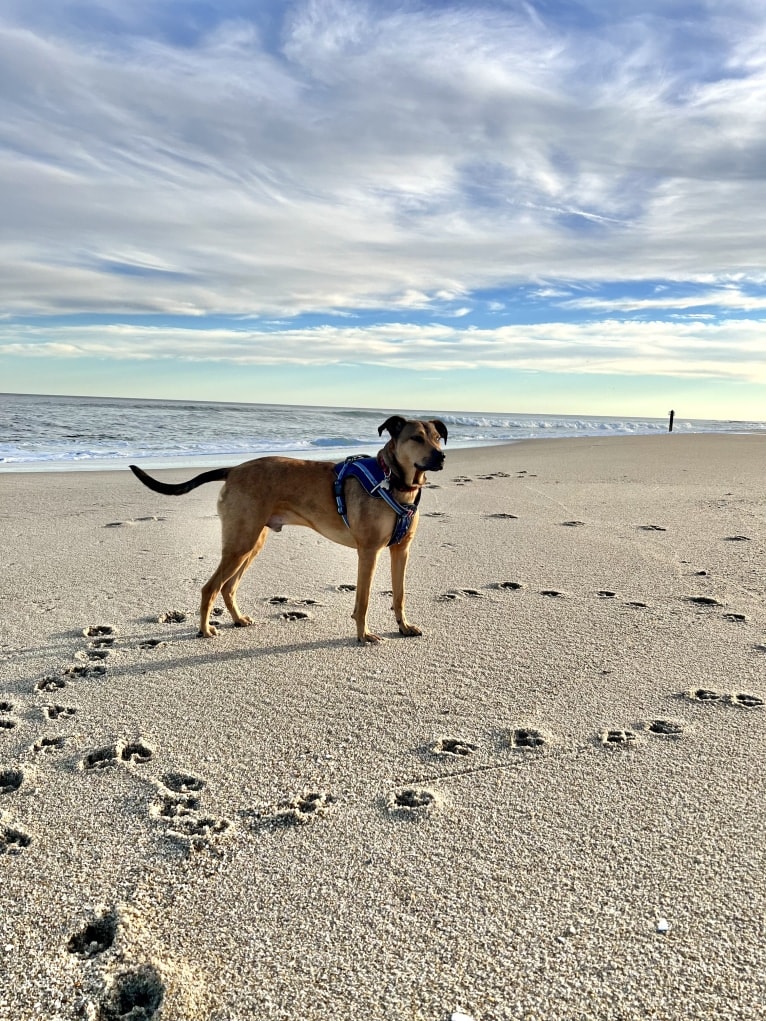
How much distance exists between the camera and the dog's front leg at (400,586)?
4.46 metres

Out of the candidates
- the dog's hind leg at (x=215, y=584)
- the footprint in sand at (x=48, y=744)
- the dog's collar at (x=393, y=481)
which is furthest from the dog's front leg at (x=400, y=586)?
the footprint in sand at (x=48, y=744)

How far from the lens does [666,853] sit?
2275mm

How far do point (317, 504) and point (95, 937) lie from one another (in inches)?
119

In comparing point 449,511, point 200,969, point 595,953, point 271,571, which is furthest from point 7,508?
point 595,953

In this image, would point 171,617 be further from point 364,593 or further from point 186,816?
point 186,816

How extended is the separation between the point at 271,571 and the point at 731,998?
14.8 ft

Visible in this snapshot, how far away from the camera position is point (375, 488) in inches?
179

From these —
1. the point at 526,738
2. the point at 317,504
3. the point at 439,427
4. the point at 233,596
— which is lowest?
the point at 526,738

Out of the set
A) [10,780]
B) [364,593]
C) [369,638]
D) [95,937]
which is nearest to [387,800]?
[95,937]

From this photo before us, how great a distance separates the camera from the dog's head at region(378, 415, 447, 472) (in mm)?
4492

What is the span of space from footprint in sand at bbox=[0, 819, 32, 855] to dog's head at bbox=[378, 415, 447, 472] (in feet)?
9.27

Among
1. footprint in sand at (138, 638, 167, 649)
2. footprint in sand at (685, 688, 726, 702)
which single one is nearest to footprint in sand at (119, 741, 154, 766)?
footprint in sand at (138, 638, 167, 649)

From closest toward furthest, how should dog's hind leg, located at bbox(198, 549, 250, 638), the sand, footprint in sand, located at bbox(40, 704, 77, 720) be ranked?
the sand → footprint in sand, located at bbox(40, 704, 77, 720) → dog's hind leg, located at bbox(198, 549, 250, 638)

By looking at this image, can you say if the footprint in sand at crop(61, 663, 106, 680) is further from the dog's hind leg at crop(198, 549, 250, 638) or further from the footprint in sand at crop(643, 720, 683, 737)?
the footprint in sand at crop(643, 720, 683, 737)
